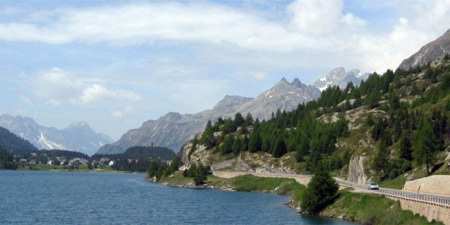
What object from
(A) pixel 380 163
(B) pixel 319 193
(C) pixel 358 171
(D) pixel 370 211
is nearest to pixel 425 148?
(A) pixel 380 163

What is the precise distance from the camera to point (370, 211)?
11344cm

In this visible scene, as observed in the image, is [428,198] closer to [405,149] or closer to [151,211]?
[151,211]

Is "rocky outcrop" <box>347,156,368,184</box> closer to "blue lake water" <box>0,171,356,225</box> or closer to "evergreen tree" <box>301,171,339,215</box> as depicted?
"blue lake water" <box>0,171,356,225</box>

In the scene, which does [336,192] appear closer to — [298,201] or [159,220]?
[298,201]

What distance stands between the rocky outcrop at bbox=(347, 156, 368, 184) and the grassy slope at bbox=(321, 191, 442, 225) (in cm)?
4615

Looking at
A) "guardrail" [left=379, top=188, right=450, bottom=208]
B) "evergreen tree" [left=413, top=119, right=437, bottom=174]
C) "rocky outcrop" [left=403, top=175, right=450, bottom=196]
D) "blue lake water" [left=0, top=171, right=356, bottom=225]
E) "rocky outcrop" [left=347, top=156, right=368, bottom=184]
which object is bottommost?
"blue lake water" [left=0, top=171, right=356, bottom=225]

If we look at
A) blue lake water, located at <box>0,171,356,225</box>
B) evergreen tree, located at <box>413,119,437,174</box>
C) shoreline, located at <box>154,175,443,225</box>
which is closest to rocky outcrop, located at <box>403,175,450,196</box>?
shoreline, located at <box>154,175,443,225</box>

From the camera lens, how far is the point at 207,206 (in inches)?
6132

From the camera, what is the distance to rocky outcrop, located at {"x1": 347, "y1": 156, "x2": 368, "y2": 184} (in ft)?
576

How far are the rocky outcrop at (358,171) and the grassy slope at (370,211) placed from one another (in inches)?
1817

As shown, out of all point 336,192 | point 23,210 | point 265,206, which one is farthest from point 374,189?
point 23,210

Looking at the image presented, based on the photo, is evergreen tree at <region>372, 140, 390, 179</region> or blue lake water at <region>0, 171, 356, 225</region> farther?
evergreen tree at <region>372, 140, 390, 179</region>

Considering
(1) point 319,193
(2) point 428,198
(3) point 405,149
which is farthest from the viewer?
(3) point 405,149

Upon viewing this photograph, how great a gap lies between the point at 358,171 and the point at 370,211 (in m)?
65.4
